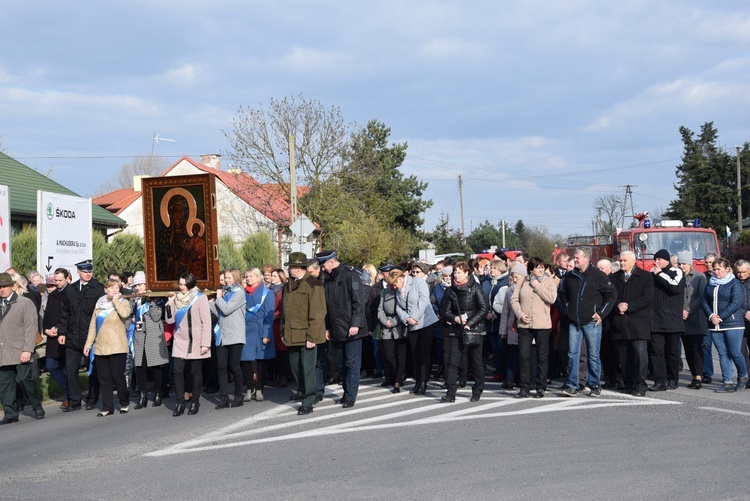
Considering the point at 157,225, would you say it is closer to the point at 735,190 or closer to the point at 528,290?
the point at 528,290

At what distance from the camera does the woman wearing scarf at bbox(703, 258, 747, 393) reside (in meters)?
11.4

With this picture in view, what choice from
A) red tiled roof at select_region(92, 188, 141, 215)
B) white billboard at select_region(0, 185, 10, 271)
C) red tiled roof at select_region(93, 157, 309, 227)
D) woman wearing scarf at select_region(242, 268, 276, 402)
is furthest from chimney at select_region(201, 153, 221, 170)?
woman wearing scarf at select_region(242, 268, 276, 402)

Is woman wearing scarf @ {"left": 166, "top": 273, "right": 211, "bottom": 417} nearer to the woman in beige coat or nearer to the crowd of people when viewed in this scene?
the crowd of people

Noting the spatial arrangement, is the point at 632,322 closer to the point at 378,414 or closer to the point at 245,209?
the point at 378,414

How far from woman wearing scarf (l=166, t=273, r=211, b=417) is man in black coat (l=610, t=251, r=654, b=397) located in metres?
5.64

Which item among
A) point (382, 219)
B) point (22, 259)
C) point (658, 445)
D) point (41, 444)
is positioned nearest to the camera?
point (658, 445)

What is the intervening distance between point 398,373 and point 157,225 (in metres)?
4.45

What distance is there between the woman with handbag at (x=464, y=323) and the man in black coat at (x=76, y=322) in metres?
5.11

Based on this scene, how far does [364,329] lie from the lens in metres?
11.2

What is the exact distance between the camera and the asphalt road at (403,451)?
6555 millimetres

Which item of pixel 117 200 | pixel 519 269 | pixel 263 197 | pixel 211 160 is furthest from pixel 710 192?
pixel 519 269

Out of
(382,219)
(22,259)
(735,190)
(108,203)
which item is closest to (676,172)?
(735,190)

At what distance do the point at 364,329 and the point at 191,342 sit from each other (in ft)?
7.62

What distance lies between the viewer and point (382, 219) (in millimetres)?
56562
